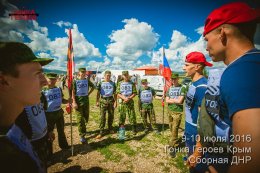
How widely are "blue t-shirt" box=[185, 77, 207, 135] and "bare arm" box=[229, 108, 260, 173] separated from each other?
2300 mm

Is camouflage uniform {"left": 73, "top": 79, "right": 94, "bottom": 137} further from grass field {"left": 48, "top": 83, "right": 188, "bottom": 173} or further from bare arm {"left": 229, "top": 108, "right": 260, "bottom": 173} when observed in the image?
bare arm {"left": 229, "top": 108, "right": 260, "bottom": 173}

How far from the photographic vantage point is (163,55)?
8.40 metres

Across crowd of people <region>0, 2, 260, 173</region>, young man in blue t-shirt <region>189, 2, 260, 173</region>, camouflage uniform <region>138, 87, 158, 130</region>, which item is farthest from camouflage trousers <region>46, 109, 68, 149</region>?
young man in blue t-shirt <region>189, 2, 260, 173</region>

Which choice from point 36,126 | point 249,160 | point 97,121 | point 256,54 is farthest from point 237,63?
point 97,121

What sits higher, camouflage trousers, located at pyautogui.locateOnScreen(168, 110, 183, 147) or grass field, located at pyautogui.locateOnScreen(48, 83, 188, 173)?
camouflage trousers, located at pyautogui.locateOnScreen(168, 110, 183, 147)

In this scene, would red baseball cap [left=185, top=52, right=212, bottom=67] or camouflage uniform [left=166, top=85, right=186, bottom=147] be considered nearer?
red baseball cap [left=185, top=52, right=212, bottom=67]

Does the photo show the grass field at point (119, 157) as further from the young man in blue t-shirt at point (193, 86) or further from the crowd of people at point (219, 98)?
the crowd of people at point (219, 98)

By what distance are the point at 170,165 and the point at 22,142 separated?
532cm

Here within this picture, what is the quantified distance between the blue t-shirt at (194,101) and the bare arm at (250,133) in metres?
2.30

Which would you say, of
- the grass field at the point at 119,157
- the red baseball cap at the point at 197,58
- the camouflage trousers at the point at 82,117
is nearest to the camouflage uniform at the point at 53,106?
the camouflage trousers at the point at 82,117

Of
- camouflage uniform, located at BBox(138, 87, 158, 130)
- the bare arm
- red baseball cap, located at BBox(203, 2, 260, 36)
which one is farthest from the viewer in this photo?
camouflage uniform, located at BBox(138, 87, 158, 130)

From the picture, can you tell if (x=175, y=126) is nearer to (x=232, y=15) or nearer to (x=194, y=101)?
(x=194, y=101)

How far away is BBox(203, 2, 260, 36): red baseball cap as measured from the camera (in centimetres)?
121

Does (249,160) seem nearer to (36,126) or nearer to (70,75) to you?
(36,126)
